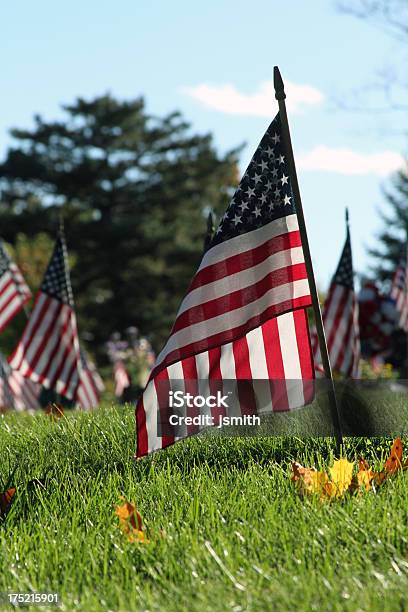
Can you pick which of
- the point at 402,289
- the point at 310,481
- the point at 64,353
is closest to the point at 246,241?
the point at 310,481

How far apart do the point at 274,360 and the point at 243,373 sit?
16 centimetres

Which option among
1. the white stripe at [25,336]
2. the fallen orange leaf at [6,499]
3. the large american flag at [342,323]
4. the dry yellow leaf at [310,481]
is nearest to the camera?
the dry yellow leaf at [310,481]

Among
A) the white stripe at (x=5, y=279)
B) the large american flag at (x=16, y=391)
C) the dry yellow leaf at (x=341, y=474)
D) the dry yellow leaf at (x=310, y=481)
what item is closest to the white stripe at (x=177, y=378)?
the dry yellow leaf at (x=310, y=481)

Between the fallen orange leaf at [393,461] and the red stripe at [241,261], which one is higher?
the red stripe at [241,261]

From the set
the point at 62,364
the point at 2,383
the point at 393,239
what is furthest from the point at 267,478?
the point at 393,239

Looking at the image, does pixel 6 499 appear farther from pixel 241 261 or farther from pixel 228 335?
pixel 241 261

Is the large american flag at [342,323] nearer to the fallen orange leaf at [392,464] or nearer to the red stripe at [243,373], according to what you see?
the red stripe at [243,373]

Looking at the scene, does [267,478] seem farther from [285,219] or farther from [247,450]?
[285,219]

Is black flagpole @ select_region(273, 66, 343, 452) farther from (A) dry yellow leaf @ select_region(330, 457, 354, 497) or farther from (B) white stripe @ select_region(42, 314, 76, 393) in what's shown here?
(B) white stripe @ select_region(42, 314, 76, 393)

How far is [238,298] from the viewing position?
459cm

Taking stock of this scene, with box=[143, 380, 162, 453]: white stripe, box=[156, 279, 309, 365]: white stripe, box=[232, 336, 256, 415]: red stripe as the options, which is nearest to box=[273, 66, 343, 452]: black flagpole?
box=[156, 279, 309, 365]: white stripe

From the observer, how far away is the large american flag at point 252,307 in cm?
452

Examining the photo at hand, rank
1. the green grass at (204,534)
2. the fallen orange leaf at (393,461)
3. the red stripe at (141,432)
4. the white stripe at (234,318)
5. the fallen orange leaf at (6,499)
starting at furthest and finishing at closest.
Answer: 1. the white stripe at (234,318)
2. the red stripe at (141,432)
3. the fallen orange leaf at (393,461)
4. the fallen orange leaf at (6,499)
5. the green grass at (204,534)

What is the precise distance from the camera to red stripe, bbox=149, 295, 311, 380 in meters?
4.47
